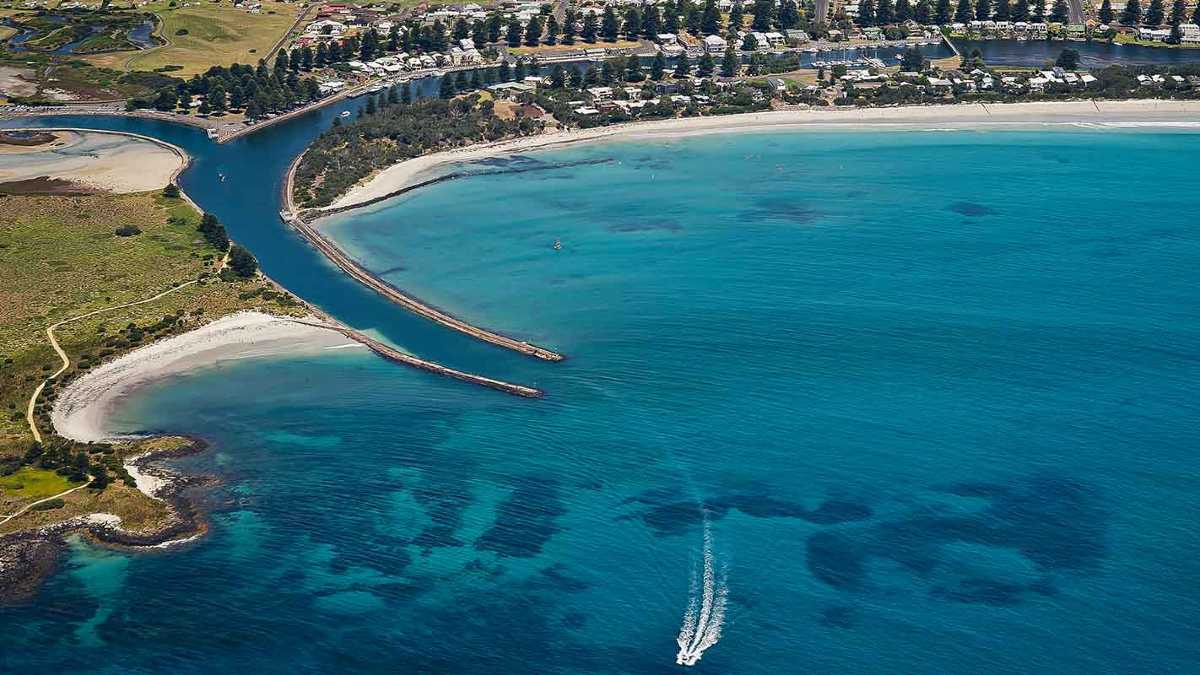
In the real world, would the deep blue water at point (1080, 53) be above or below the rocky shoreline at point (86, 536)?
above

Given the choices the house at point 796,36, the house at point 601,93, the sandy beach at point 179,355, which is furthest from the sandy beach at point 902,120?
the sandy beach at point 179,355

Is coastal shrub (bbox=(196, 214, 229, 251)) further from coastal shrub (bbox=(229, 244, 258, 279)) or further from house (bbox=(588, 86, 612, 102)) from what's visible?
house (bbox=(588, 86, 612, 102))

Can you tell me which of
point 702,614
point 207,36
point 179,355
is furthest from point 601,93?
point 702,614

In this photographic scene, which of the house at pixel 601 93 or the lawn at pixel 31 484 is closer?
the lawn at pixel 31 484

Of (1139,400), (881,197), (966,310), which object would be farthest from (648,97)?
(1139,400)

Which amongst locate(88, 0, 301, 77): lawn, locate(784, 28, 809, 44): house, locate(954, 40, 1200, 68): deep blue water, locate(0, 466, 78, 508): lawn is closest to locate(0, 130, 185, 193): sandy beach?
locate(88, 0, 301, 77): lawn

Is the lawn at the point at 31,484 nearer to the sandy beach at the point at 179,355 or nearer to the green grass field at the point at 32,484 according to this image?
the green grass field at the point at 32,484

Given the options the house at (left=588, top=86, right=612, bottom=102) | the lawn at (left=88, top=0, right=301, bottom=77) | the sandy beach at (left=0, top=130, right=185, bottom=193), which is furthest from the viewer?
the lawn at (left=88, top=0, right=301, bottom=77)
